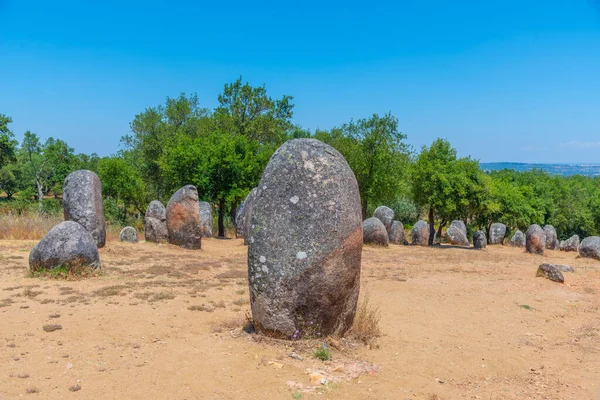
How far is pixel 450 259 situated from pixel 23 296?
50.4ft

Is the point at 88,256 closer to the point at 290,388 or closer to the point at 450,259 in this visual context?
the point at 290,388

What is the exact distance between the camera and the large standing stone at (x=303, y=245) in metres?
6.16

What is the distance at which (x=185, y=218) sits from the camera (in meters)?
16.9

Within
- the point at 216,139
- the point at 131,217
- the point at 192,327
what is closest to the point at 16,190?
the point at 131,217

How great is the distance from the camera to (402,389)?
16.9 feet

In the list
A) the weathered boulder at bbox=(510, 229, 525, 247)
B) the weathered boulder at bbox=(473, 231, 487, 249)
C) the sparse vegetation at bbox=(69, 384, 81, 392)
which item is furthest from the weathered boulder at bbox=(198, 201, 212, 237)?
the weathered boulder at bbox=(510, 229, 525, 247)

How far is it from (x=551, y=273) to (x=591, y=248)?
11681 millimetres

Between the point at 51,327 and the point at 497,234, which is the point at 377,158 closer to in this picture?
the point at 497,234

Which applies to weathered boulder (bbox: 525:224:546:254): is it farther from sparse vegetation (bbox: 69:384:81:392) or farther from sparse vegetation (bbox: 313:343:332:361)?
sparse vegetation (bbox: 69:384:81:392)

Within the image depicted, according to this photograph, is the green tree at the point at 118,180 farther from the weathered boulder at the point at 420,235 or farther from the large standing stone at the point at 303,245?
the large standing stone at the point at 303,245

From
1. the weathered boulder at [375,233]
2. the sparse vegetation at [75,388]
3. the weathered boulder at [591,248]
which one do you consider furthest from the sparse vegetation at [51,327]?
the weathered boulder at [591,248]

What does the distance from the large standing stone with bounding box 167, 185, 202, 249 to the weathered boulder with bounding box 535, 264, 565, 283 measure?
469 inches

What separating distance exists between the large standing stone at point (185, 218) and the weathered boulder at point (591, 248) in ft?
64.0

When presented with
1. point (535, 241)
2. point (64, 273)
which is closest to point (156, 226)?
point (64, 273)
